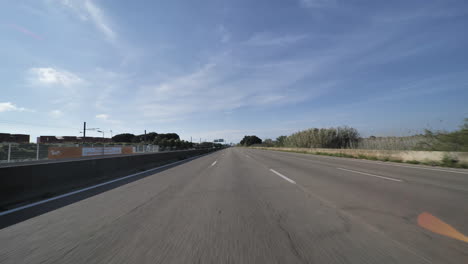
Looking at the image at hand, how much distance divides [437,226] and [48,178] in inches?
348

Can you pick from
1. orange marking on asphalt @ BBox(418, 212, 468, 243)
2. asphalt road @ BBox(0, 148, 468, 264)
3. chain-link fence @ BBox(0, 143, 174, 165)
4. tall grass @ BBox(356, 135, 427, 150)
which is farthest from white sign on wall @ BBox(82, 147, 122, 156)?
tall grass @ BBox(356, 135, 427, 150)

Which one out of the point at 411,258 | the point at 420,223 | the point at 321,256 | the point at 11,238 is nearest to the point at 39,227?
the point at 11,238

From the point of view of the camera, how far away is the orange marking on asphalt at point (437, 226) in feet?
8.38

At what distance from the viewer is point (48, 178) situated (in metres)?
5.16

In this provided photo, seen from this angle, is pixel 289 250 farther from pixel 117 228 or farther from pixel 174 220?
pixel 117 228

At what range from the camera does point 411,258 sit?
204 cm

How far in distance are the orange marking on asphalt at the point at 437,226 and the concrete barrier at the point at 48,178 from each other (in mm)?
7947

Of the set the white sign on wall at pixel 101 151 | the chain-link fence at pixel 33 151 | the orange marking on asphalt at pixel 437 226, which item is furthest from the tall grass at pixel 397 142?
the white sign on wall at pixel 101 151

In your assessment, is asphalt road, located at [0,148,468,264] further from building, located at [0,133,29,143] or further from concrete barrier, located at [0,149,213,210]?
building, located at [0,133,29,143]

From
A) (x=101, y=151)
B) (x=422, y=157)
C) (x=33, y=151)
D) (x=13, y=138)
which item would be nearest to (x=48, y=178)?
(x=33, y=151)

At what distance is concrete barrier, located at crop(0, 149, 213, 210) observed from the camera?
4.17 meters

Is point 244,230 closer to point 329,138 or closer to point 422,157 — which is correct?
point 422,157

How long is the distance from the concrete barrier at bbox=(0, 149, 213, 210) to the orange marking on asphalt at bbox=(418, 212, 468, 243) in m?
7.95

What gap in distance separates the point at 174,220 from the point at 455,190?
758cm
